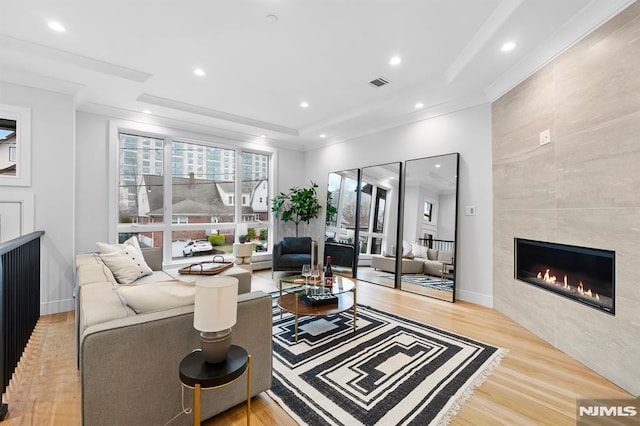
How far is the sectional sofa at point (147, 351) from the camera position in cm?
122

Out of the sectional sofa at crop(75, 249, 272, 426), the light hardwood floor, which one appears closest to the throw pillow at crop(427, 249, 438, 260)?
the light hardwood floor

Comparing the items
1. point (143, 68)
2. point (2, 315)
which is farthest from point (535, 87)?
point (2, 315)

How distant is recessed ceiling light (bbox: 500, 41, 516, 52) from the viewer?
2582 millimetres

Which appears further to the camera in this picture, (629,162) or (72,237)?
(72,237)

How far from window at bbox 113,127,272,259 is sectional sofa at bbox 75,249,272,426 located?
10.4ft

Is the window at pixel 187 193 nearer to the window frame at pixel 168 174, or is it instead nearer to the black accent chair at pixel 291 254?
the window frame at pixel 168 174

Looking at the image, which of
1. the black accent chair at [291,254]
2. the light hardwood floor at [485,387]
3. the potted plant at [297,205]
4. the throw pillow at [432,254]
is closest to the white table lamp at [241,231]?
the potted plant at [297,205]

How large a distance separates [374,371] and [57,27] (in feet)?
13.0

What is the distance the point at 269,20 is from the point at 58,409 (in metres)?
3.17

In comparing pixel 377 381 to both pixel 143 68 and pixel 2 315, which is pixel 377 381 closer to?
pixel 2 315

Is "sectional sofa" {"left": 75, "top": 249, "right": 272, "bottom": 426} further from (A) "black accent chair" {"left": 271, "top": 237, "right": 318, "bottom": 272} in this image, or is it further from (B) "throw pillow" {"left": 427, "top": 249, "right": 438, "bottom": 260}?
(A) "black accent chair" {"left": 271, "top": 237, "right": 318, "bottom": 272}

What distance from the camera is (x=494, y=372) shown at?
213cm

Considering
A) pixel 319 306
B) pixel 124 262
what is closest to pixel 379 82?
pixel 319 306

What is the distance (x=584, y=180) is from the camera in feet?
7.55
